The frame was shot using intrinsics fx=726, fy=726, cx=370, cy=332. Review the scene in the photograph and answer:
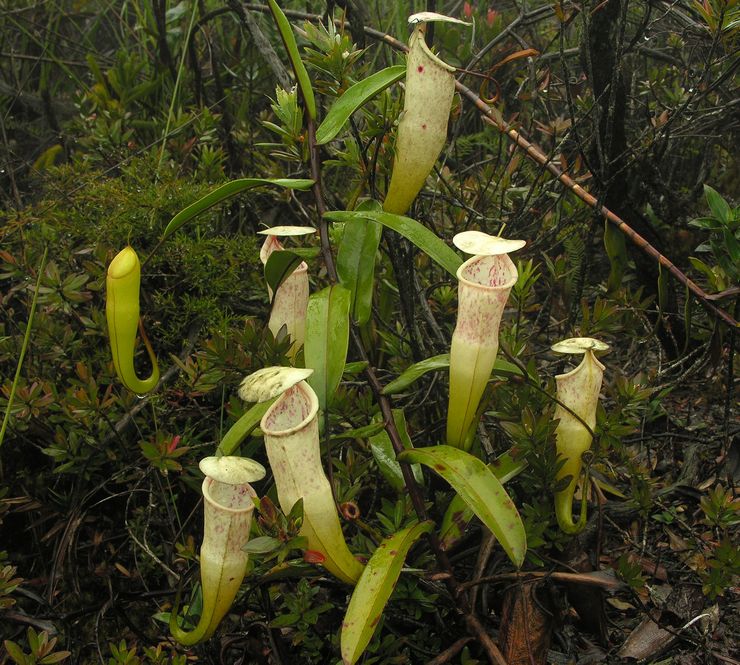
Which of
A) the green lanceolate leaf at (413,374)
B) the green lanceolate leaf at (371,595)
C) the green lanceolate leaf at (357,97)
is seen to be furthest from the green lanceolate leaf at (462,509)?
the green lanceolate leaf at (357,97)

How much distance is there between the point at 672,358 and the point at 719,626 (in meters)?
0.87

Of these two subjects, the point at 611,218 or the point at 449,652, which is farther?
the point at 611,218

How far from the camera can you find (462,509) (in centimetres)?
160

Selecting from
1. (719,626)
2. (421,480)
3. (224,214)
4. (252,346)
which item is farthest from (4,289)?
(719,626)

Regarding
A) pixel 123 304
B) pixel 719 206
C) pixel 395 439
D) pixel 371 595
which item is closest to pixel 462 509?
pixel 395 439

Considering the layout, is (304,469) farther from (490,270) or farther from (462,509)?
(490,270)

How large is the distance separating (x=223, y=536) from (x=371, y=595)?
0.30 metres

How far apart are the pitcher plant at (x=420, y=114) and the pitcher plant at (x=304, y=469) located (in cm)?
52

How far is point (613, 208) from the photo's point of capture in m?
2.24

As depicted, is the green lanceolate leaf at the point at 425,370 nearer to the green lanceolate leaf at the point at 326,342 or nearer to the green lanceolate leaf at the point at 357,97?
the green lanceolate leaf at the point at 326,342

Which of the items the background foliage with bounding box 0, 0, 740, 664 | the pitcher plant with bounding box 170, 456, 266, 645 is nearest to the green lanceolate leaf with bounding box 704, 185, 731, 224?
the background foliage with bounding box 0, 0, 740, 664

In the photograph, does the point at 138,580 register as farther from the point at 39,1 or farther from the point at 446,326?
the point at 39,1

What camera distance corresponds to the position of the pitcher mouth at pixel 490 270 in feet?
4.86

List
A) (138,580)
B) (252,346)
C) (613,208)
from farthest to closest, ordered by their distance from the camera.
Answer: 1. (613,208)
2. (138,580)
3. (252,346)
